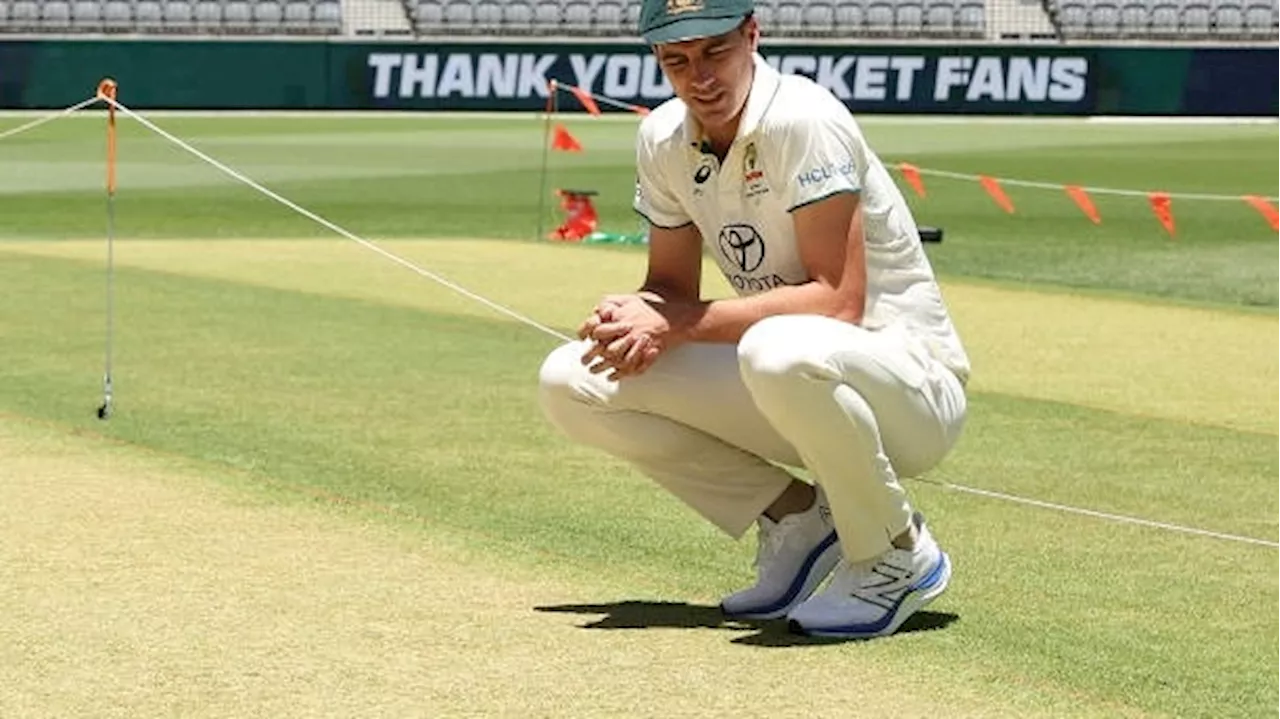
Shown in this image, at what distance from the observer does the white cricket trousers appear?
20.3 ft

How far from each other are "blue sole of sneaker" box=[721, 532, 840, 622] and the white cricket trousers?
182 mm

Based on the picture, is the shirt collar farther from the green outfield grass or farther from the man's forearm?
the green outfield grass

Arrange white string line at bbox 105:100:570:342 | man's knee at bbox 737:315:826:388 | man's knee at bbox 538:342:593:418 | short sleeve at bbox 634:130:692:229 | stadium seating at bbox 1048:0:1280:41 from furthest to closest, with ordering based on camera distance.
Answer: stadium seating at bbox 1048:0:1280:41, white string line at bbox 105:100:570:342, man's knee at bbox 538:342:593:418, short sleeve at bbox 634:130:692:229, man's knee at bbox 737:315:826:388

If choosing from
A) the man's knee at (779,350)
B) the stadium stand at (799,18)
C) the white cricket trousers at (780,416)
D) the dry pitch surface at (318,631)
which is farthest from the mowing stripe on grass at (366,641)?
the stadium stand at (799,18)

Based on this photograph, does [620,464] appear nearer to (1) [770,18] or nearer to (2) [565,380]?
(2) [565,380]

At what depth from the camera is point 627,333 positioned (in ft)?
20.7

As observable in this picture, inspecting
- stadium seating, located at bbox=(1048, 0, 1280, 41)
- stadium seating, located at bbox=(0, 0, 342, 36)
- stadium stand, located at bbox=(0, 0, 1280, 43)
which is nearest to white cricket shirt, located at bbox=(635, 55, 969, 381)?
stadium seating, located at bbox=(0, 0, 342, 36)

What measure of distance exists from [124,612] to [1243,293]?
1279 centimetres

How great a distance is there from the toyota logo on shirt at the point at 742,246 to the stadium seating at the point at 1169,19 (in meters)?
41.6

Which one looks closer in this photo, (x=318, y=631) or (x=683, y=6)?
(x=683, y=6)

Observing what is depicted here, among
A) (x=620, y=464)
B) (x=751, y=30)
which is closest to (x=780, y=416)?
(x=751, y=30)

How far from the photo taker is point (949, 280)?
18.7 meters

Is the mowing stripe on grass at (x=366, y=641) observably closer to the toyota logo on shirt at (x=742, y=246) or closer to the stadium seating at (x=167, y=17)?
the toyota logo on shirt at (x=742, y=246)

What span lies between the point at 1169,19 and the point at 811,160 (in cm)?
4273
